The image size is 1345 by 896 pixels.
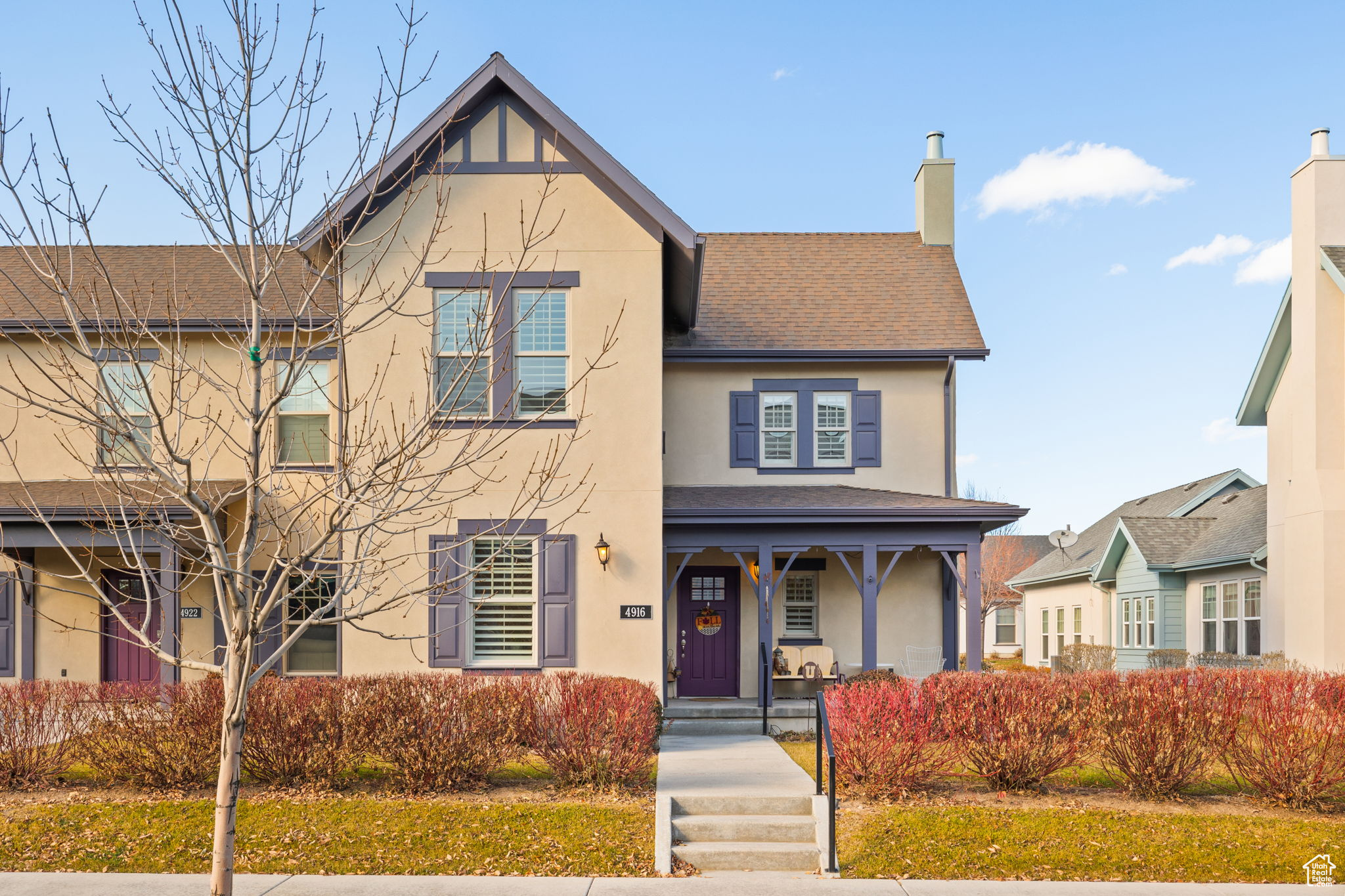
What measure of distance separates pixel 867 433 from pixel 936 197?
566cm

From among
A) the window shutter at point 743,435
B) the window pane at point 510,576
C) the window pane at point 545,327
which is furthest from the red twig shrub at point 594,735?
the window shutter at point 743,435

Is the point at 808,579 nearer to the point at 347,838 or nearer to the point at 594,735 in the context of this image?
the point at 594,735

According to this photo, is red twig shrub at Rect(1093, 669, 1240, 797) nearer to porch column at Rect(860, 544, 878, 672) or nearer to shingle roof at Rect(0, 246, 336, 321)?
porch column at Rect(860, 544, 878, 672)

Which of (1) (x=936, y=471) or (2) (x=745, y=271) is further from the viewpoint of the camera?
(2) (x=745, y=271)

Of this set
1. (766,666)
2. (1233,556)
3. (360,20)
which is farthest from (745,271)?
(360,20)

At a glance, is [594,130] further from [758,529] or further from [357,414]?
[758,529]

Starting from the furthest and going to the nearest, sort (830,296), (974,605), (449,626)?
(830,296)
(974,605)
(449,626)

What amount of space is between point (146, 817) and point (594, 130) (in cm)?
940

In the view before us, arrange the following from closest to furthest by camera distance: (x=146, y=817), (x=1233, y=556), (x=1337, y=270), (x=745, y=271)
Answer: (x=146, y=817) → (x=1337, y=270) → (x=745, y=271) → (x=1233, y=556)

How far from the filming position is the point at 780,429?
17828 millimetres

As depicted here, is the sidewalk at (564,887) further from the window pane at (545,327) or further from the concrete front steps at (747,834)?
the window pane at (545,327)

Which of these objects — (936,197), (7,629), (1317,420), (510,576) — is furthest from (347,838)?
(936,197)

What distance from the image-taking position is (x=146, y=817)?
952 cm

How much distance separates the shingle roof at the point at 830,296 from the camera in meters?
17.9
